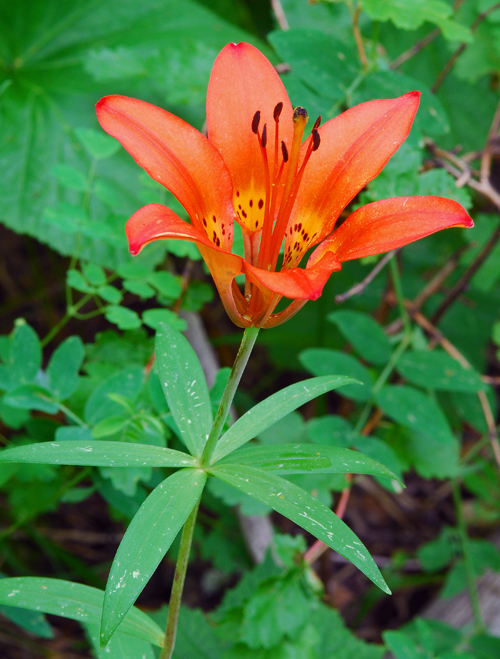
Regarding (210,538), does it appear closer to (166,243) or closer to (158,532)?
(166,243)

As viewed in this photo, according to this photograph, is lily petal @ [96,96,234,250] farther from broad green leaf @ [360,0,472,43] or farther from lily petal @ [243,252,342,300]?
broad green leaf @ [360,0,472,43]

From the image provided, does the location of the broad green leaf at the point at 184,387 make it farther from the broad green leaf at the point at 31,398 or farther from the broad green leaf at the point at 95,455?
the broad green leaf at the point at 31,398

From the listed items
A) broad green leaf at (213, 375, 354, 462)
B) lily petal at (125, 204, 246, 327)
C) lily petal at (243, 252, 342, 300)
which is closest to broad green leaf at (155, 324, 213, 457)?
broad green leaf at (213, 375, 354, 462)

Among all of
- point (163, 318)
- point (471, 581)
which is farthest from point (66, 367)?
point (471, 581)

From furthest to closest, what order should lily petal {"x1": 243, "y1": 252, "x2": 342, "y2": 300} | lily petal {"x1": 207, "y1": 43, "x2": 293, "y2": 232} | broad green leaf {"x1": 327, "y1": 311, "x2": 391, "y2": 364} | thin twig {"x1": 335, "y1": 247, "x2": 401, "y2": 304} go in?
1. broad green leaf {"x1": 327, "y1": 311, "x2": 391, "y2": 364}
2. thin twig {"x1": 335, "y1": 247, "x2": 401, "y2": 304}
3. lily petal {"x1": 207, "y1": 43, "x2": 293, "y2": 232}
4. lily petal {"x1": 243, "y1": 252, "x2": 342, "y2": 300}

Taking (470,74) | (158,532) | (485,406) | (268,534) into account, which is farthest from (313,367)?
(470,74)

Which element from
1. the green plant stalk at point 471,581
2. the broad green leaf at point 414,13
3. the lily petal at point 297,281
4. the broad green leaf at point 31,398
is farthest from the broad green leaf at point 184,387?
the green plant stalk at point 471,581
